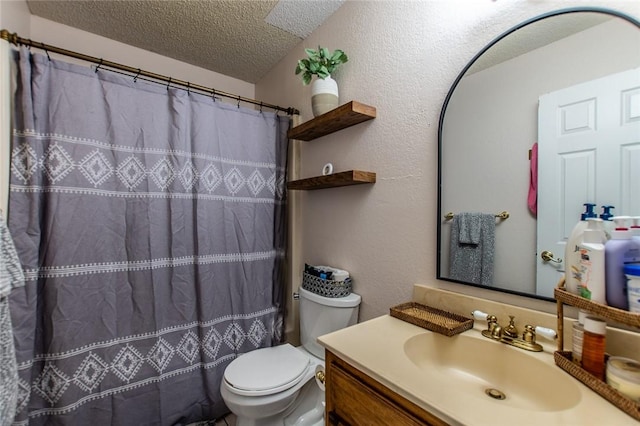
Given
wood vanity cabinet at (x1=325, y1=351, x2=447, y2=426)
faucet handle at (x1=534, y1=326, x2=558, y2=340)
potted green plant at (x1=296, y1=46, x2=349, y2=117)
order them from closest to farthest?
wood vanity cabinet at (x1=325, y1=351, x2=447, y2=426)
faucet handle at (x1=534, y1=326, x2=558, y2=340)
potted green plant at (x1=296, y1=46, x2=349, y2=117)

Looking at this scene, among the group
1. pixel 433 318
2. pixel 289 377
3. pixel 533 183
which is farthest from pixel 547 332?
pixel 289 377

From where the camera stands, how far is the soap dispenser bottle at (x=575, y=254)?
70cm

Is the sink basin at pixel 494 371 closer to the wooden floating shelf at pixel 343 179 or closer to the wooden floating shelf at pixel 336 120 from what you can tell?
the wooden floating shelf at pixel 343 179

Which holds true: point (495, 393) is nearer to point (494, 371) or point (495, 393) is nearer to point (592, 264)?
point (494, 371)

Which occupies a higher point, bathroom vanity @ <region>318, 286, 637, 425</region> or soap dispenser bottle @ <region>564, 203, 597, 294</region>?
soap dispenser bottle @ <region>564, 203, 597, 294</region>

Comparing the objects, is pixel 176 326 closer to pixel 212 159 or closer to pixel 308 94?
pixel 212 159

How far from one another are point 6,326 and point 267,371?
97cm

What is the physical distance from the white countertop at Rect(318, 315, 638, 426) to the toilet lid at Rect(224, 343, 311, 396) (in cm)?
54

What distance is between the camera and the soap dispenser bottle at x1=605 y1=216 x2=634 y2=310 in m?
0.62

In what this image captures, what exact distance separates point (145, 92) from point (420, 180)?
147 cm

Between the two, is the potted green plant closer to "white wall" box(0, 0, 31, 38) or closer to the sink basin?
the sink basin

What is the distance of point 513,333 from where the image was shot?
2.75 feet

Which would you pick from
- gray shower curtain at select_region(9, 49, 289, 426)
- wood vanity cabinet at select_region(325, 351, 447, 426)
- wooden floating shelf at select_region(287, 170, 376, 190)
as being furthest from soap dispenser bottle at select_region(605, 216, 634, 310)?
gray shower curtain at select_region(9, 49, 289, 426)

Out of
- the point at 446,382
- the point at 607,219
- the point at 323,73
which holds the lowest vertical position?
the point at 446,382
